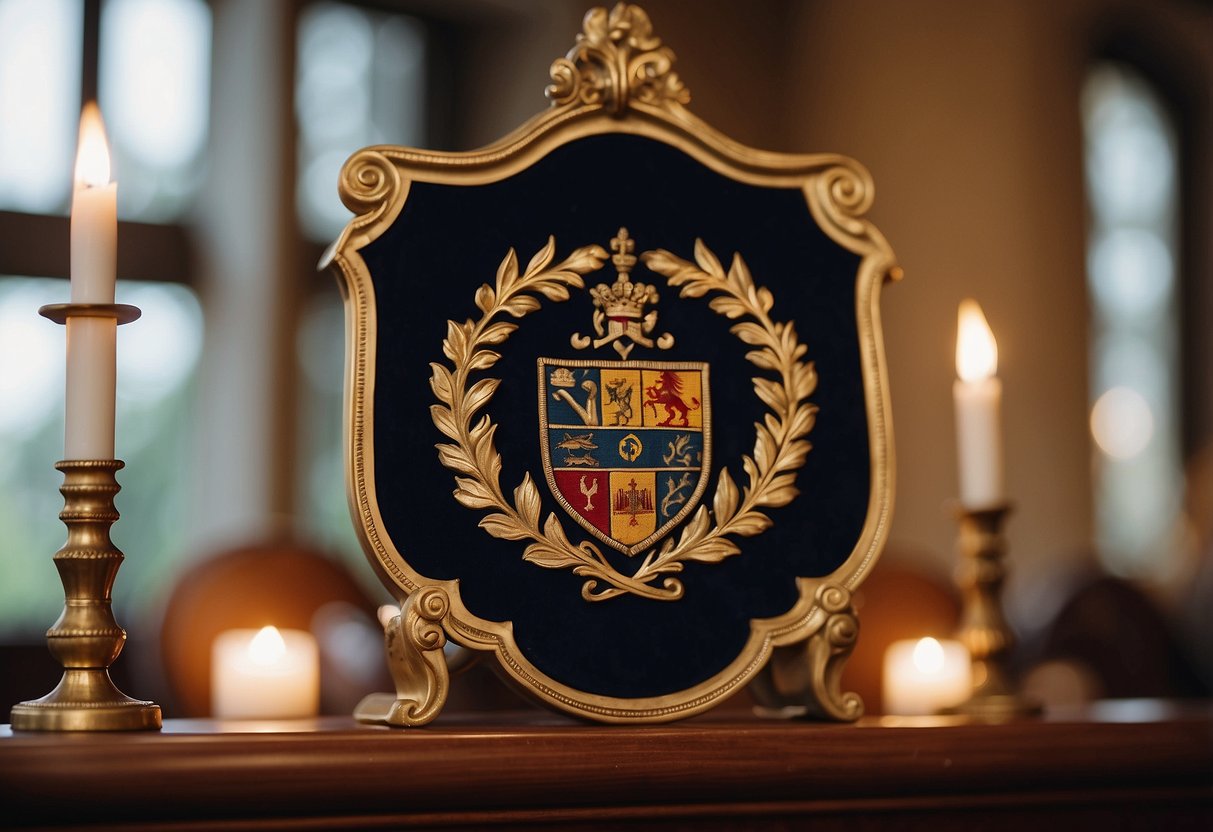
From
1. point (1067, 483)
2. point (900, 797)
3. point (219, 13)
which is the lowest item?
point (900, 797)

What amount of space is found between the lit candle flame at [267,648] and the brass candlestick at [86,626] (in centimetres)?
52

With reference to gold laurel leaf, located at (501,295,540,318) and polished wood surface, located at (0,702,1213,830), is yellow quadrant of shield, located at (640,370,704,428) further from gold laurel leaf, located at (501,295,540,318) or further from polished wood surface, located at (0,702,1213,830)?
polished wood surface, located at (0,702,1213,830)

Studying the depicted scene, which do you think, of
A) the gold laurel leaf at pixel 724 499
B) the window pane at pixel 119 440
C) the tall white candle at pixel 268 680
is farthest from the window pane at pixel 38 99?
the gold laurel leaf at pixel 724 499

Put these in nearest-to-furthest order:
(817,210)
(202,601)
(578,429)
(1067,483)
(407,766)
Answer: (407,766), (578,429), (817,210), (202,601), (1067,483)

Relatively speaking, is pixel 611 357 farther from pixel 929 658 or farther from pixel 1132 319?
pixel 1132 319

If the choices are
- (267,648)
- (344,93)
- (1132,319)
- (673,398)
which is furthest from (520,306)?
(1132,319)

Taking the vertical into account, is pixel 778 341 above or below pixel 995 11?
below

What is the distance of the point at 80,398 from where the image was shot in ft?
2.93

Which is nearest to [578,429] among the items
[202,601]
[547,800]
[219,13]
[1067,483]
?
[547,800]

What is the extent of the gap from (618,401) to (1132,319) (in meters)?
4.46

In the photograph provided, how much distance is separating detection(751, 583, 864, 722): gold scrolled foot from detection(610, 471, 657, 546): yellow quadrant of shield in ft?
0.47

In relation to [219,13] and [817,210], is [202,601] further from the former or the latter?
[219,13]

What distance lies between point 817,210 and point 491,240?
0.28m

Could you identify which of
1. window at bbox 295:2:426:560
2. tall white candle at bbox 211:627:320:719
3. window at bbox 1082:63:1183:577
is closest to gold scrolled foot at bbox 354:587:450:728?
tall white candle at bbox 211:627:320:719
